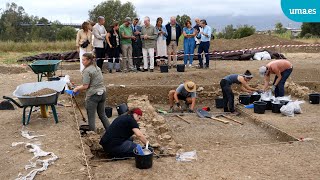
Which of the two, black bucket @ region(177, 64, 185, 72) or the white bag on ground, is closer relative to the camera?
the white bag on ground

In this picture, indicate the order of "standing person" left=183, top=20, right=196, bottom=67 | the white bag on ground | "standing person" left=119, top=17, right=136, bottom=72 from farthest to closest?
1. "standing person" left=183, top=20, right=196, bottom=67
2. "standing person" left=119, top=17, right=136, bottom=72
3. the white bag on ground

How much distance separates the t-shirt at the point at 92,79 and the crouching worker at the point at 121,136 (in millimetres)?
1161

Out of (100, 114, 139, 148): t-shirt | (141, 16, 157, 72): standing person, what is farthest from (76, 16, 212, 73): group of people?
(100, 114, 139, 148): t-shirt

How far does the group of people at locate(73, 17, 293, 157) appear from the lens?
7.09 m

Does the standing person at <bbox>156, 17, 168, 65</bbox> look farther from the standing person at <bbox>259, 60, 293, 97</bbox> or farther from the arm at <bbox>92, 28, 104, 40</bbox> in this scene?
the standing person at <bbox>259, 60, 293, 97</bbox>

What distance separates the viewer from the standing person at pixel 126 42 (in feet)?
45.7

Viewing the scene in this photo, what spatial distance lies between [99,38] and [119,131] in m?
7.17

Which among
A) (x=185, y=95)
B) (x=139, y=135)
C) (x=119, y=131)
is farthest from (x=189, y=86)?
(x=139, y=135)

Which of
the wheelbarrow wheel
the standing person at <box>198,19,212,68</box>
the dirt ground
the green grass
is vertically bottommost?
the dirt ground

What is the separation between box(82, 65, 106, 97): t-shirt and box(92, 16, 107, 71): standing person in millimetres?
5745

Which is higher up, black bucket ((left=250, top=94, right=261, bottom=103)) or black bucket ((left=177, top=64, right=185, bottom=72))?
black bucket ((left=177, top=64, right=185, bottom=72))

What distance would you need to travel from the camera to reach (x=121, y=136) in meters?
7.07

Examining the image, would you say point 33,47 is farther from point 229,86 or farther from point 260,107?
point 260,107

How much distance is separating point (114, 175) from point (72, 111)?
364 centimetres
